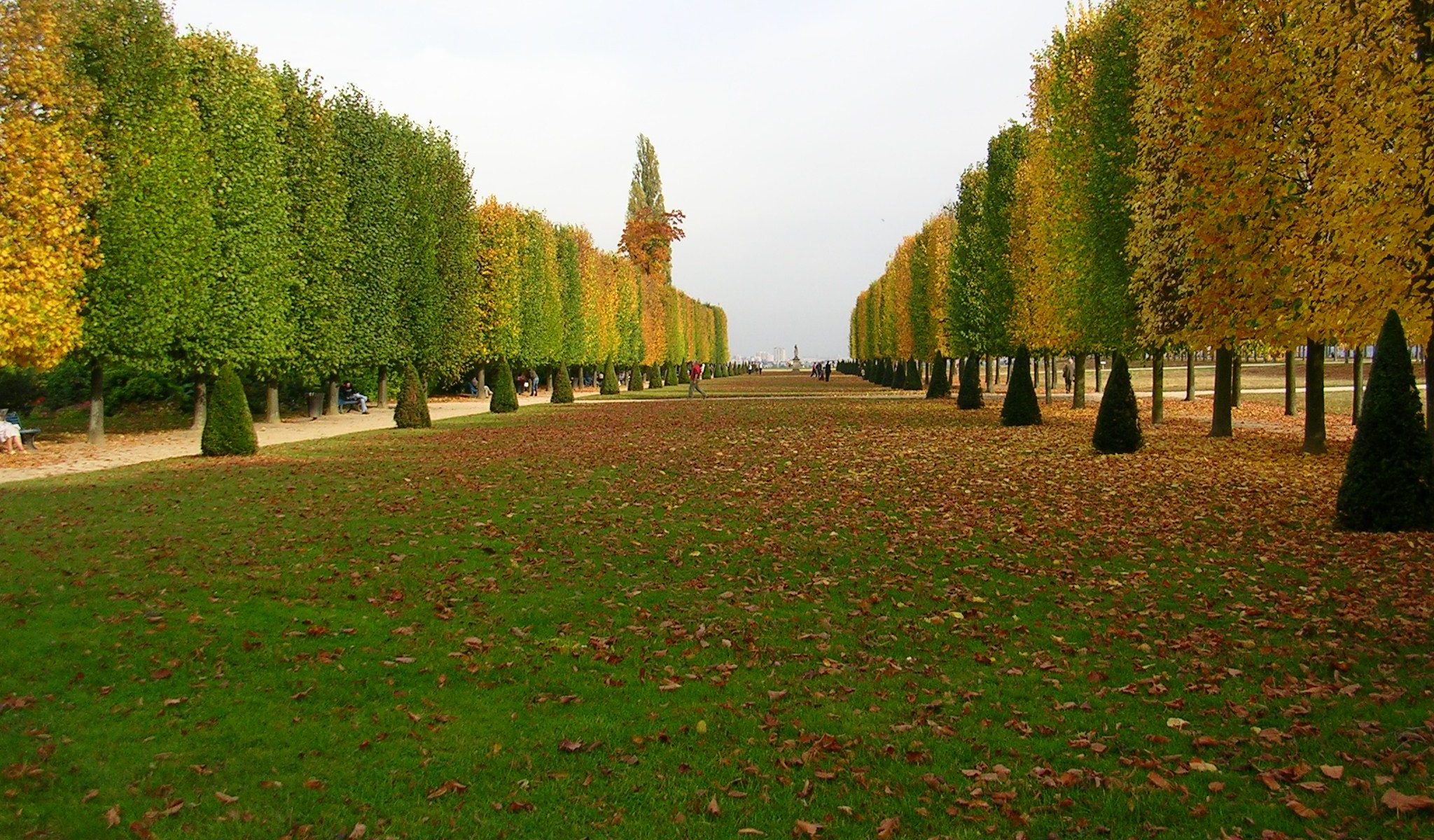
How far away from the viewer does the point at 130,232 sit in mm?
22969

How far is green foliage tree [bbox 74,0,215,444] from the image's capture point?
2283 centimetres

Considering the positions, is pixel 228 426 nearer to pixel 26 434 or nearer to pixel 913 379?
pixel 26 434

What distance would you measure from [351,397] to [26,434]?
59.9ft

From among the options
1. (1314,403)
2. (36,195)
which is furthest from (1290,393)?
(36,195)

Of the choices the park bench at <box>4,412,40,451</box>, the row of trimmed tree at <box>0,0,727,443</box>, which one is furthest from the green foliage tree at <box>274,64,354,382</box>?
the park bench at <box>4,412,40,451</box>

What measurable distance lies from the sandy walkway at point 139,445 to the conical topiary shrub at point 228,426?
1.22 metres

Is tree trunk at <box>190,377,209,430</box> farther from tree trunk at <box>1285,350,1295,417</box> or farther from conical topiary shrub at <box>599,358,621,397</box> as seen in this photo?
tree trunk at <box>1285,350,1295,417</box>

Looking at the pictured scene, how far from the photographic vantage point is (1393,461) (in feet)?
35.6

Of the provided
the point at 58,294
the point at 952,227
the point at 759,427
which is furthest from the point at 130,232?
the point at 952,227

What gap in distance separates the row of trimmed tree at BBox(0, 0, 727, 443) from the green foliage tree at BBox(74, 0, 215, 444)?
39mm

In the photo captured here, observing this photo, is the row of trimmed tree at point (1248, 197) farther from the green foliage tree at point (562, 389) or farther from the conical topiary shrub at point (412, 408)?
the green foliage tree at point (562, 389)

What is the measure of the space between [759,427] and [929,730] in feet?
75.6

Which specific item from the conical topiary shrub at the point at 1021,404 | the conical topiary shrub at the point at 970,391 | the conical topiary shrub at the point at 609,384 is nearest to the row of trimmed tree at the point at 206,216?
the conical topiary shrub at the point at 609,384

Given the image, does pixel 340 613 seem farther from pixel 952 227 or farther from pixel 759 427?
pixel 952 227
